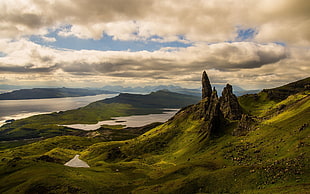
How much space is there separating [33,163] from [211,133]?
107 metres

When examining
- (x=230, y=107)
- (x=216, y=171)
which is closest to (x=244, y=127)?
(x=230, y=107)

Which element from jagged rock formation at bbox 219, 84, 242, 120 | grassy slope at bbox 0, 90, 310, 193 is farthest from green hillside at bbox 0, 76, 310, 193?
jagged rock formation at bbox 219, 84, 242, 120

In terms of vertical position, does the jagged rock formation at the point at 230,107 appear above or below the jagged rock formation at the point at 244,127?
above

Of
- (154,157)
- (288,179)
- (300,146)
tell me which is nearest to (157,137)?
(154,157)

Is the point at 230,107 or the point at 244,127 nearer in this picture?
the point at 244,127

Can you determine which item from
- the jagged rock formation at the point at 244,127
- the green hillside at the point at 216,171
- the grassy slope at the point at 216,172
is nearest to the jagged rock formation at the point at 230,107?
the green hillside at the point at 216,171

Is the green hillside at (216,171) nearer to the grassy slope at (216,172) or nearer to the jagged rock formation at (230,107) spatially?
the grassy slope at (216,172)

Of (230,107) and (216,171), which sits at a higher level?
(230,107)

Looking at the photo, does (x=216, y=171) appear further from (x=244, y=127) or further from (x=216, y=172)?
(x=244, y=127)

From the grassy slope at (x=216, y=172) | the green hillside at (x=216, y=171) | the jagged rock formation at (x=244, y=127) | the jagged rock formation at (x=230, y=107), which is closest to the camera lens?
the grassy slope at (x=216, y=172)

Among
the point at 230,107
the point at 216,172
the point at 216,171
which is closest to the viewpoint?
the point at 216,172

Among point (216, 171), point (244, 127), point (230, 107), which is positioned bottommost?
point (216, 171)

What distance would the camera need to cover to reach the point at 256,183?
186ft

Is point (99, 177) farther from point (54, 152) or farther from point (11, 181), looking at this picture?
point (54, 152)
